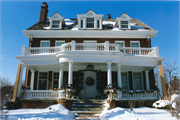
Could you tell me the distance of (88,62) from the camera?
1431 cm

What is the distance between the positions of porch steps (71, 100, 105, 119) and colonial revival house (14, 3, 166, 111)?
0.76 m

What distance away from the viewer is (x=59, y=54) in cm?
1390

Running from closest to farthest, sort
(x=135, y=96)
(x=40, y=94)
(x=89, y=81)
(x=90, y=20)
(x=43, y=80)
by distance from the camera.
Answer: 1. (x=40, y=94)
2. (x=135, y=96)
3. (x=89, y=81)
4. (x=43, y=80)
5. (x=90, y=20)

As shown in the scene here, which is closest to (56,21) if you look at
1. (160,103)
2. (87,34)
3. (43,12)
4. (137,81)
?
(43,12)

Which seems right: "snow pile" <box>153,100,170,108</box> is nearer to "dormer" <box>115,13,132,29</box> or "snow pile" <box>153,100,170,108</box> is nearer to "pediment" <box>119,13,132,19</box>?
"dormer" <box>115,13,132,29</box>

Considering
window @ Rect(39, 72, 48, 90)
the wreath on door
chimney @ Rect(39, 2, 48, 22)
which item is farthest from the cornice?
the wreath on door

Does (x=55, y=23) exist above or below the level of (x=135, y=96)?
above

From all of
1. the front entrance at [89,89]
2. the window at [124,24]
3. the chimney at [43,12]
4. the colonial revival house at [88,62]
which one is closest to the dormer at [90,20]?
the colonial revival house at [88,62]

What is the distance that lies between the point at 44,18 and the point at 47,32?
4905 millimetres

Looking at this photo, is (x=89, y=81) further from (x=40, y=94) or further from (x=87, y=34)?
(x=87, y=34)

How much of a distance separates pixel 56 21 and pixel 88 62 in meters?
8.59

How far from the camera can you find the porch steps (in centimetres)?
1117

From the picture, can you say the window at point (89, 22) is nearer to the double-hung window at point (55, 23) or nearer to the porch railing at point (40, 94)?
the double-hung window at point (55, 23)

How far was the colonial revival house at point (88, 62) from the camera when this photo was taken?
1356cm
